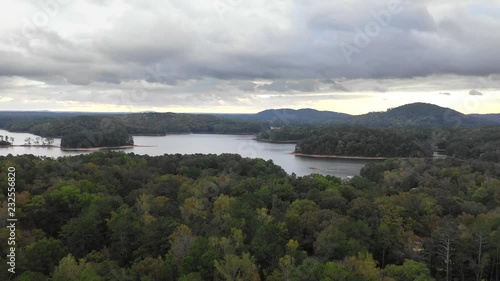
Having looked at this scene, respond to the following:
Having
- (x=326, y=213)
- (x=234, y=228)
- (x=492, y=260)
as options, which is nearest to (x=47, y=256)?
(x=234, y=228)

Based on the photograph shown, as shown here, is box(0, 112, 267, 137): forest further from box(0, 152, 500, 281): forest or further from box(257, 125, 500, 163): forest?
box(0, 152, 500, 281): forest

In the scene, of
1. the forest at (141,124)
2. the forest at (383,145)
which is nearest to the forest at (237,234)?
the forest at (383,145)

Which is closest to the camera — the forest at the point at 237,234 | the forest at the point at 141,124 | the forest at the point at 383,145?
the forest at the point at 237,234

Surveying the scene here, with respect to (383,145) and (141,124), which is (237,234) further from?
(141,124)

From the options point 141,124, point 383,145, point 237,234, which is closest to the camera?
point 237,234

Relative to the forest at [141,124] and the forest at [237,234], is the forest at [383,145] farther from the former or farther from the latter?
the forest at [141,124]

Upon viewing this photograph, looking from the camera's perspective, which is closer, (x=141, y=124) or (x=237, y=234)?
(x=237, y=234)

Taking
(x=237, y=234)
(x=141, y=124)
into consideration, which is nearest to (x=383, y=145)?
(x=237, y=234)

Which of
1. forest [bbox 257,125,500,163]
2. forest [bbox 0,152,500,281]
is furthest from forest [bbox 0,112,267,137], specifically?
forest [bbox 0,152,500,281]
